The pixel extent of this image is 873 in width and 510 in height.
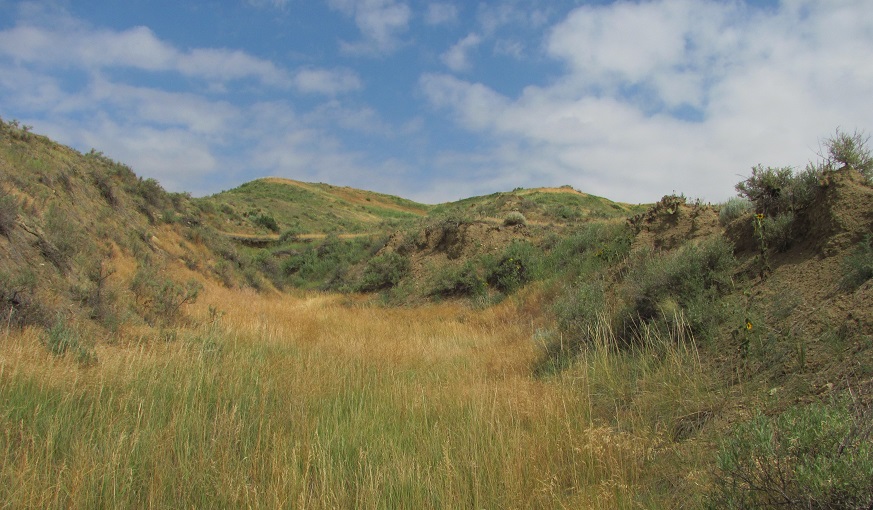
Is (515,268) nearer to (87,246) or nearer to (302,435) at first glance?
(87,246)

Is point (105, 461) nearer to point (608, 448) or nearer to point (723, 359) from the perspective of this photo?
point (608, 448)

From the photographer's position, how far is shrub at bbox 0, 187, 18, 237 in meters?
6.95

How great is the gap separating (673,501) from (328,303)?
15517 mm

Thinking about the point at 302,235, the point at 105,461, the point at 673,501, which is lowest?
the point at 673,501

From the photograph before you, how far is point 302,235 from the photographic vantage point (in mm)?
37406

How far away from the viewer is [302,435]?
3.38 meters

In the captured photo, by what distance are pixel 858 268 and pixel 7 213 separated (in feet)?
34.9

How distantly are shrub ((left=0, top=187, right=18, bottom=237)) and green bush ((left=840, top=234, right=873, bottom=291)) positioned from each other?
10332mm

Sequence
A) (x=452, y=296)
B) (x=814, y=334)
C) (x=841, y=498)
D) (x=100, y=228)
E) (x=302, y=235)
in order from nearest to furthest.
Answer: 1. (x=841, y=498)
2. (x=814, y=334)
3. (x=100, y=228)
4. (x=452, y=296)
5. (x=302, y=235)

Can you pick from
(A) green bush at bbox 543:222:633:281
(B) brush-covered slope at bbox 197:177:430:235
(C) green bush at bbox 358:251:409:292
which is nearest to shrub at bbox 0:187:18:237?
(A) green bush at bbox 543:222:633:281

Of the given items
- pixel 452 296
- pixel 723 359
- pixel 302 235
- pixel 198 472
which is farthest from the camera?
pixel 302 235

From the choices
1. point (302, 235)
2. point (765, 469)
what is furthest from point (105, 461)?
point (302, 235)

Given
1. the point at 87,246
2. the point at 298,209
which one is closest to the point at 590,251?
the point at 87,246

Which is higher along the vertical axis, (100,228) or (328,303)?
(100,228)
